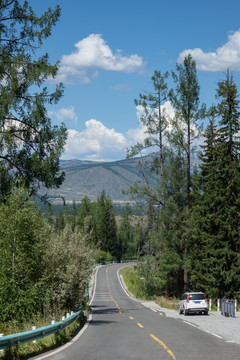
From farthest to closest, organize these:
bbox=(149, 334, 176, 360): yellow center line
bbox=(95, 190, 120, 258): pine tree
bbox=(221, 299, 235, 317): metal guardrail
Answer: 1. bbox=(95, 190, 120, 258): pine tree
2. bbox=(221, 299, 235, 317): metal guardrail
3. bbox=(149, 334, 176, 360): yellow center line

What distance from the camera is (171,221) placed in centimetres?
4166

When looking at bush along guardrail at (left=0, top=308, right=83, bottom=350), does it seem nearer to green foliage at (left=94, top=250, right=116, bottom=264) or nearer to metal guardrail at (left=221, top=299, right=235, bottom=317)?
metal guardrail at (left=221, top=299, right=235, bottom=317)

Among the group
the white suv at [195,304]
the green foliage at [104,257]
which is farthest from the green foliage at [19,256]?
the green foliage at [104,257]

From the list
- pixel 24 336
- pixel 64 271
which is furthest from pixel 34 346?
pixel 64 271

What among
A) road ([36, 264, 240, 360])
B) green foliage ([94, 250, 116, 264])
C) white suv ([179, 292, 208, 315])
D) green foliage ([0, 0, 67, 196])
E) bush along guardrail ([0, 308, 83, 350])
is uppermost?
green foliage ([0, 0, 67, 196])

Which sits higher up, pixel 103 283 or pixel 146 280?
pixel 146 280

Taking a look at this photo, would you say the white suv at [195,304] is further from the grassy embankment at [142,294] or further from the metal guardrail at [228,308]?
the grassy embankment at [142,294]

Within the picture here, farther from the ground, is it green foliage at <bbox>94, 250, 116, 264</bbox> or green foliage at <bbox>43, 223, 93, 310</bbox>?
green foliage at <bbox>43, 223, 93, 310</bbox>

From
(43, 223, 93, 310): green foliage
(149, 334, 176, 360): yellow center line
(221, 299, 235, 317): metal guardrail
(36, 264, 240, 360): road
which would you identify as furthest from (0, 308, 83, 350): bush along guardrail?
(221, 299, 235, 317): metal guardrail

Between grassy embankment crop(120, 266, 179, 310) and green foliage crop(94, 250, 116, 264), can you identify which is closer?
grassy embankment crop(120, 266, 179, 310)

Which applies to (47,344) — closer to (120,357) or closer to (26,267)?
(120,357)

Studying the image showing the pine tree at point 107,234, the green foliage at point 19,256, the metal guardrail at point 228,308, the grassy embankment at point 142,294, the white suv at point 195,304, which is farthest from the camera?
the pine tree at point 107,234

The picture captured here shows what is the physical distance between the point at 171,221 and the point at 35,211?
984 inches

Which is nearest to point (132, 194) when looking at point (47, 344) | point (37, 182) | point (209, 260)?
point (209, 260)
